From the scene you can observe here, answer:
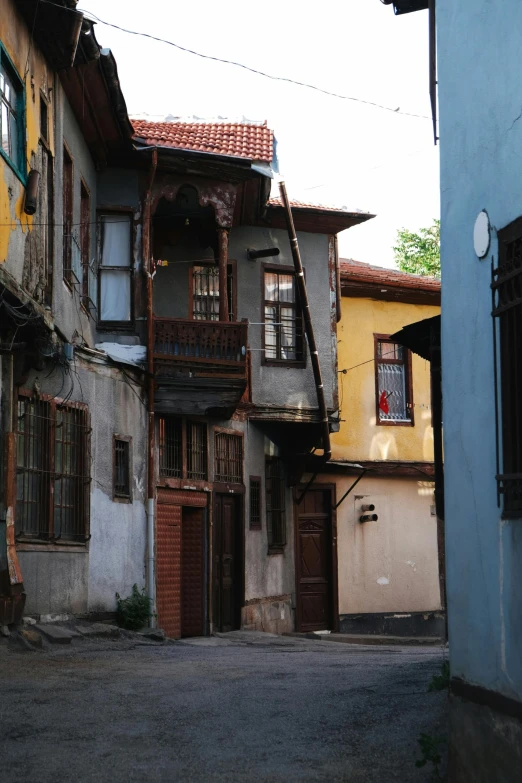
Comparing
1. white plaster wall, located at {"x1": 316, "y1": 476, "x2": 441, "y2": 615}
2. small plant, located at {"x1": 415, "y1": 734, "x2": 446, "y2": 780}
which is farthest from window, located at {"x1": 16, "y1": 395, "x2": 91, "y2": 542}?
white plaster wall, located at {"x1": 316, "y1": 476, "x2": 441, "y2": 615}

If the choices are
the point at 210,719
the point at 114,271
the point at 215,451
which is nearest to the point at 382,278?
the point at 215,451

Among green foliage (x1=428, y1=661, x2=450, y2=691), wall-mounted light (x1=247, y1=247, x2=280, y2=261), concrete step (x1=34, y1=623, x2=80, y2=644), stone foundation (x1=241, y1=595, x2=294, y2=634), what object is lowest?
stone foundation (x1=241, y1=595, x2=294, y2=634)

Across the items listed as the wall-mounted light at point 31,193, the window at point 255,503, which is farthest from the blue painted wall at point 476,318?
the window at point 255,503

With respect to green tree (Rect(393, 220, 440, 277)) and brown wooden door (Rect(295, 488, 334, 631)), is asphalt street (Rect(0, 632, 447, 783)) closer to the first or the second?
brown wooden door (Rect(295, 488, 334, 631))

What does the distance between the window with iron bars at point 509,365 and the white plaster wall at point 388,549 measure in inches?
736

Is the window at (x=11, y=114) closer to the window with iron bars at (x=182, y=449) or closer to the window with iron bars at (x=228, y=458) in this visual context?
the window with iron bars at (x=182, y=449)

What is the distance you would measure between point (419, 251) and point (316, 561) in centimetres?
2326

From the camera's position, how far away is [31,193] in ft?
42.0

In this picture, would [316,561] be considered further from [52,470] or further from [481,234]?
[481,234]

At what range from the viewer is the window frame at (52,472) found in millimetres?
13562

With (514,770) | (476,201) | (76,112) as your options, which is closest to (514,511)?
(514,770)

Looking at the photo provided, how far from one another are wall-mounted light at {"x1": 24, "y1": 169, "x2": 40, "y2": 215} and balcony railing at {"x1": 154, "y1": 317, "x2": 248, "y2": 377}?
207 inches

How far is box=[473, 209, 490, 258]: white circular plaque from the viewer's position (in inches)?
255

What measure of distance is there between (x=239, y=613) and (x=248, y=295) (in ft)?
18.3
